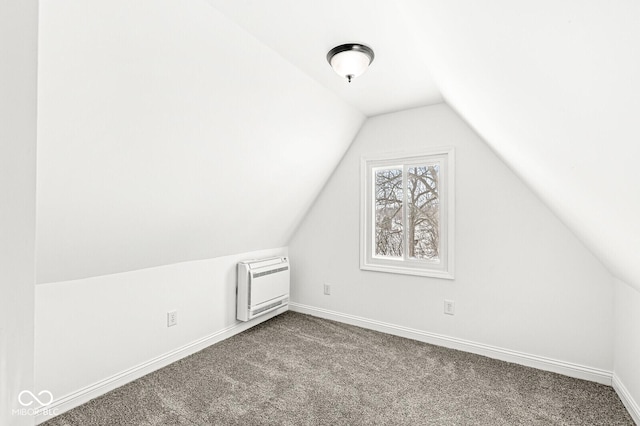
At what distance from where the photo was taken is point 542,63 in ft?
2.26

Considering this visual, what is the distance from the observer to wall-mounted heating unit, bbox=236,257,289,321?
3207 mm

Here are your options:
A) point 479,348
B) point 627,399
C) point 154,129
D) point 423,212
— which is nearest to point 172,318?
point 154,129

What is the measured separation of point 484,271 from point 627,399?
1166 millimetres

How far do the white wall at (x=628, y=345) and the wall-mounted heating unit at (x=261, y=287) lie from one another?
290 centimetres

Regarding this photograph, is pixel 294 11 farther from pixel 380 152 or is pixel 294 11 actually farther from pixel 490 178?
pixel 490 178

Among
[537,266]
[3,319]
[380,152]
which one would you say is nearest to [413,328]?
[537,266]

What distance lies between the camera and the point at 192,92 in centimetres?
179

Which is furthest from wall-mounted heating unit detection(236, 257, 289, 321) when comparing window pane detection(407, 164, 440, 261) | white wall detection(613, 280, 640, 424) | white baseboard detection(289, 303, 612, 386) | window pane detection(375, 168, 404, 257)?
white wall detection(613, 280, 640, 424)

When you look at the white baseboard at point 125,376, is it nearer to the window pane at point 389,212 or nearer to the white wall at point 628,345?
the window pane at point 389,212

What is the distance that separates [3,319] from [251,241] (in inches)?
112

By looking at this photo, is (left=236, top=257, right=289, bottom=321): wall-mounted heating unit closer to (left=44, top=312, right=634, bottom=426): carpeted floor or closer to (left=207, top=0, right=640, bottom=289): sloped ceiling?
(left=44, top=312, right=634, bottom=426): carpeted floor

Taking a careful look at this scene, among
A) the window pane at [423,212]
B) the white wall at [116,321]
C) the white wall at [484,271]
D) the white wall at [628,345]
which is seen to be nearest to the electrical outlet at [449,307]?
the white wall at [484,271]

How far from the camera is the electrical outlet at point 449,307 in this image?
2.97m

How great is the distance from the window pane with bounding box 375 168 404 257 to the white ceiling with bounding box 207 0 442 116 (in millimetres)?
1030
